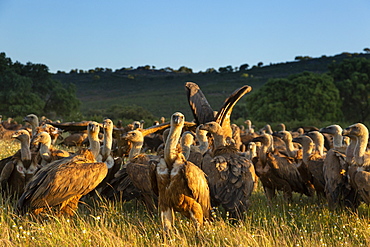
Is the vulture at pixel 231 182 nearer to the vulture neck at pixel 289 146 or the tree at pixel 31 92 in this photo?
the vulture neck at pixel 289 146

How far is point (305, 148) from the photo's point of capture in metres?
8.12

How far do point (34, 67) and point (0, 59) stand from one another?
317 centimetres

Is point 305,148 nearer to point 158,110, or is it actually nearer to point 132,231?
point 132,231

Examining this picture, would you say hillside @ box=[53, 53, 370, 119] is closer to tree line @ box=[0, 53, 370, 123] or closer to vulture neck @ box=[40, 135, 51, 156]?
tree line @ box=[0, 53, 370, 123]

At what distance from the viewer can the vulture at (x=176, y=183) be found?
5090 mm

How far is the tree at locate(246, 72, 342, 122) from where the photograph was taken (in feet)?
116

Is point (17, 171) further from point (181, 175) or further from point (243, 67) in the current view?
point (243, 67)

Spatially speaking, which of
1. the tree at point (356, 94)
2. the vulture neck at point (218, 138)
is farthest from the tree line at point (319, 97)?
the vulture neck at point (218, 138)

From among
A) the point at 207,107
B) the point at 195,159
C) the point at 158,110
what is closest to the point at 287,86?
the point at 158,110

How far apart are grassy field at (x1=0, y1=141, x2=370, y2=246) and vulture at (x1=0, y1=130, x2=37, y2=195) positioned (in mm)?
286

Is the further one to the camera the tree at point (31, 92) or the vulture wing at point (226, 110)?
the tree at point (31, 92)

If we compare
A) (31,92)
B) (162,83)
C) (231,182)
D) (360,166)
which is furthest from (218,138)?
(162,83)

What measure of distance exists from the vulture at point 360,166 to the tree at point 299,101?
94.1 feet

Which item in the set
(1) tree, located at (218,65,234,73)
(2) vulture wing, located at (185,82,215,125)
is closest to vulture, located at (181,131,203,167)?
(2) vulture wing, located at (185,82,215,125)
